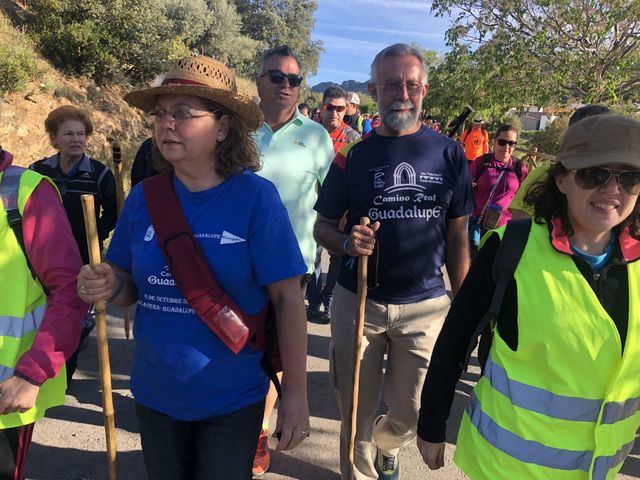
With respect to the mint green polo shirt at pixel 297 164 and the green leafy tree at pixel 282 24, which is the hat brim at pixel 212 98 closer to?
the mint green polo shirt at pixel 297 164

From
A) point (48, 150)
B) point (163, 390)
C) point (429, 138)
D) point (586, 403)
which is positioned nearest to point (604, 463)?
point (586, 403)

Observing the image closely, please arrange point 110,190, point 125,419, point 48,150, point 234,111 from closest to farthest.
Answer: point 234,111, point 125,419, point 110,190, point 48,150

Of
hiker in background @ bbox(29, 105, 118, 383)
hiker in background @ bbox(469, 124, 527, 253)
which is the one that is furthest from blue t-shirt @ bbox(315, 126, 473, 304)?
hiker in background @ bbox(469, 124, 527, 253)

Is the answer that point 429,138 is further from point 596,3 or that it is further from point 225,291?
point 596,3

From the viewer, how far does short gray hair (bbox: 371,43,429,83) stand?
2.61 meters

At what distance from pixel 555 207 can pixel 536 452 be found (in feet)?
2.55

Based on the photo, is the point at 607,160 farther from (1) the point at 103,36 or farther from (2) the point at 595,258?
(1) the point at 103,36

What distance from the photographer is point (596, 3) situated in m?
9.13

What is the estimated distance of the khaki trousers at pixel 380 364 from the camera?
2580 mm

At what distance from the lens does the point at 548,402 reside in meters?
1.48

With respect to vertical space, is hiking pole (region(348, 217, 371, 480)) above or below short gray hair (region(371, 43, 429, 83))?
below

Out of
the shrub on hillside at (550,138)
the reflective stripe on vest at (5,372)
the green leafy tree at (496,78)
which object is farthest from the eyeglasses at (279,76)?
the shrub on hillside at (550,138)

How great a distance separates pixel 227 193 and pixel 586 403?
4.35 feet

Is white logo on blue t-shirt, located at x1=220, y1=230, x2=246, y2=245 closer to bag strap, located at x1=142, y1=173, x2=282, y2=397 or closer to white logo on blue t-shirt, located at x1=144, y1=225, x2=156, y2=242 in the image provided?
bag strap, located at x1=142, y1=173, x2=282, y2=397
